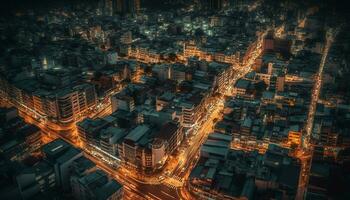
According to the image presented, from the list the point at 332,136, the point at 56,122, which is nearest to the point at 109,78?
the point at 56,122

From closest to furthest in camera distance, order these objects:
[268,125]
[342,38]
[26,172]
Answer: [26,172] → [268,125] → [342,38]

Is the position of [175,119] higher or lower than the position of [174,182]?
higher

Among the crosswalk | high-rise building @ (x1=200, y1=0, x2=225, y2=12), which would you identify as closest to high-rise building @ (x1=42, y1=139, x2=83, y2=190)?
the crosswalk

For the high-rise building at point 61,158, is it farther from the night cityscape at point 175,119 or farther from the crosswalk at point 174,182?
the crosswalk at point 174,182

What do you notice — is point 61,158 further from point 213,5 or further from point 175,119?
point 213,5

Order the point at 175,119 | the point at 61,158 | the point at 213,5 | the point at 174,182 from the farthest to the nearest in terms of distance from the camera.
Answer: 1. the point at 213,5
2. the point at 175,119
3. the point at 174,182
4. the point at 61,158

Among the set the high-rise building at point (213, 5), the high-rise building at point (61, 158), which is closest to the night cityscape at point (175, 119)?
the high-rise building at point (61, 158)

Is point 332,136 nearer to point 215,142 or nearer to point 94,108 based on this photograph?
point 215,142

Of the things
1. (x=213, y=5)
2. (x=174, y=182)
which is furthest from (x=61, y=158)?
(x=213, y=5)

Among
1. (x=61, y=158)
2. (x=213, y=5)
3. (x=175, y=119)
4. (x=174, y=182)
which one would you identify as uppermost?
(x=213, y=5)

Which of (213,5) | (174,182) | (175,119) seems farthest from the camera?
(213,5)
